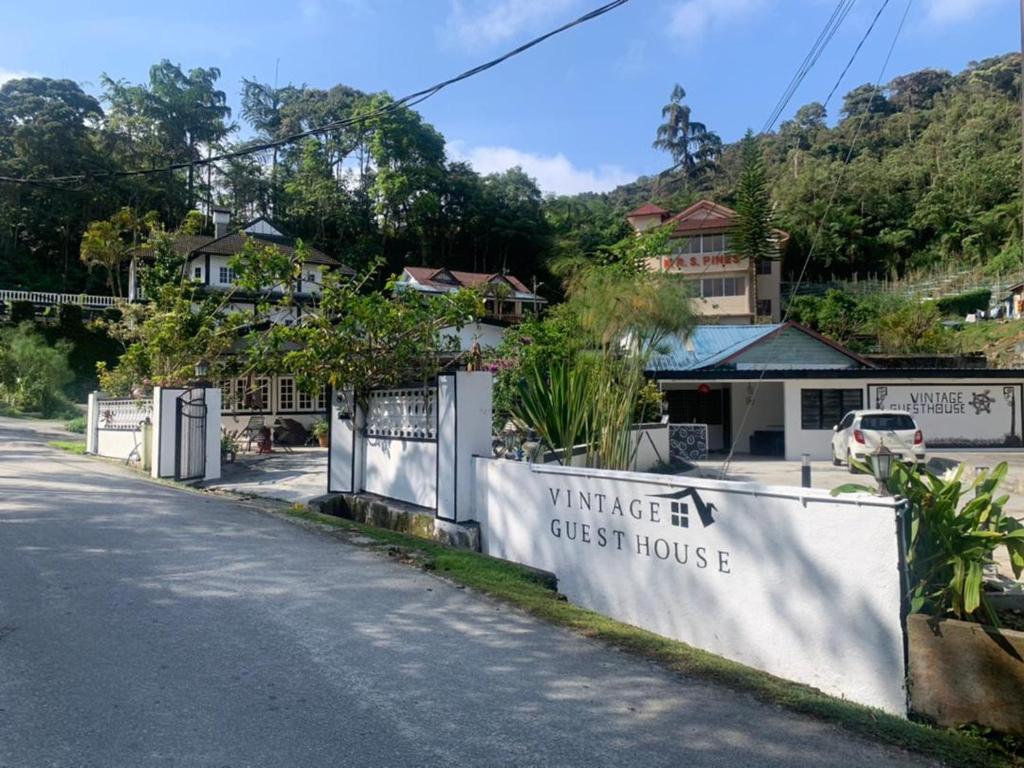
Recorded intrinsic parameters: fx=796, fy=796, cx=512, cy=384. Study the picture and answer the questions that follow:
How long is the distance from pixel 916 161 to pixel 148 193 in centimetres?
6012

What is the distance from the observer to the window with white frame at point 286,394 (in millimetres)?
28078

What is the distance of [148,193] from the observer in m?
54.8

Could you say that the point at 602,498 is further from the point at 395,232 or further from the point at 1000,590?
the point at 395,232

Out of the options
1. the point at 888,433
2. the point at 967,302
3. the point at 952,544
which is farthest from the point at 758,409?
the point at 967,302

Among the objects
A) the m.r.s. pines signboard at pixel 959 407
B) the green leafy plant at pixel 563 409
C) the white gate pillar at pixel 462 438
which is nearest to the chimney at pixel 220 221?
the m.r.s. pines signboard at pixel 959 407

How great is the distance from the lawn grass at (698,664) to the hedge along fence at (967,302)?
5124 cm

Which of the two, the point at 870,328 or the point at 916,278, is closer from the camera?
the point at 870,328

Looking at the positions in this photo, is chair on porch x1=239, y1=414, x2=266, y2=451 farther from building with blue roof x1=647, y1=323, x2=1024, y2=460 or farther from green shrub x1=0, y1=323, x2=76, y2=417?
green shrub x1=0, y1=323, x2=76, y2=417

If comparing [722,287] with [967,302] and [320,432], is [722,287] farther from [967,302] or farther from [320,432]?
[320,432]

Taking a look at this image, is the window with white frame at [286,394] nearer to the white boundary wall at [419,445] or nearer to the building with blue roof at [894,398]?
the building with blue roof at [894,398]

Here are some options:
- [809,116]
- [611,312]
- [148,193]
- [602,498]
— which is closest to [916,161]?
[809,116]

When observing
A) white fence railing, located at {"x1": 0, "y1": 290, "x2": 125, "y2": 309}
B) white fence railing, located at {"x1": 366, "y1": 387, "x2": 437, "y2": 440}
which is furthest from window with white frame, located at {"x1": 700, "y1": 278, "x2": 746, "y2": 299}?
white fence railing, located at {"x1": 366, "y1": 387, "x2": 437, "y2": 440}

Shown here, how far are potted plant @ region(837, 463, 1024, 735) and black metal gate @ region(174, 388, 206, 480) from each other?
46.7ft

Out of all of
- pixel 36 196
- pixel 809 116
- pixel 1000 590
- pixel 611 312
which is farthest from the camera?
pixel 809 116
